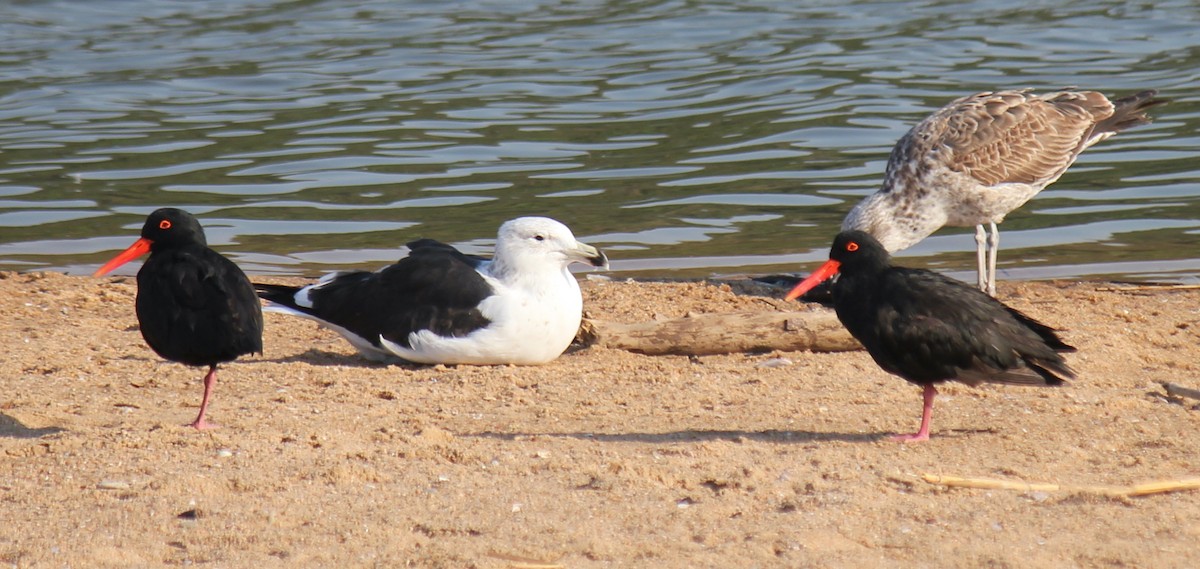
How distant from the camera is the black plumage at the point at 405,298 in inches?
297

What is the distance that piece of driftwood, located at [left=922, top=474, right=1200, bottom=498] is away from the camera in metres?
5.33

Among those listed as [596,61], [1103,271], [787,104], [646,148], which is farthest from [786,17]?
[1103,271]

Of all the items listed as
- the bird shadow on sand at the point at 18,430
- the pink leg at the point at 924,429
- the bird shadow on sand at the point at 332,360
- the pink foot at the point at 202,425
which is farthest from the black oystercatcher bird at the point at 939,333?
the bird shadow on sand at the point at 18,430

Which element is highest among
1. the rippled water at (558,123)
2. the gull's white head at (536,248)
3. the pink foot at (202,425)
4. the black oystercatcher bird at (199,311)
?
the black oystercatcher bird at (199,311)

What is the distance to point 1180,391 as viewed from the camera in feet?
22.0

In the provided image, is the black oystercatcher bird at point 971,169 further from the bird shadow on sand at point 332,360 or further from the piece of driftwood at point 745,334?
the bird shadow on sand at point 332,360

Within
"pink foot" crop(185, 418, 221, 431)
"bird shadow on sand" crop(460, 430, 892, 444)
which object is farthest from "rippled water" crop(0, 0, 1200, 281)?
"pink foot" crop(185, 418, 221, 431)

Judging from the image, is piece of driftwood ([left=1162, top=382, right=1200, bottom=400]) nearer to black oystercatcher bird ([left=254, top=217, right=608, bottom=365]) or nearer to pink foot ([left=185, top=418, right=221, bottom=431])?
black oystercatcher bird ([left=254, top=217, right=608, bottom=365])

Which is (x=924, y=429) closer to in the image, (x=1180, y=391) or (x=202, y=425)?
(x=1180, y=391)

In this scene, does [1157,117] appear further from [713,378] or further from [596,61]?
[713,378]

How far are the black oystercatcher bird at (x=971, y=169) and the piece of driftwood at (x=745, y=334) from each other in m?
2.74

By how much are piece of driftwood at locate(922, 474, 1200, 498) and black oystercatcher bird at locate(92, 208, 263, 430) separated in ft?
9.34

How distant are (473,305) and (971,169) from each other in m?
4.49

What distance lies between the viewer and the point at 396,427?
629 cm
